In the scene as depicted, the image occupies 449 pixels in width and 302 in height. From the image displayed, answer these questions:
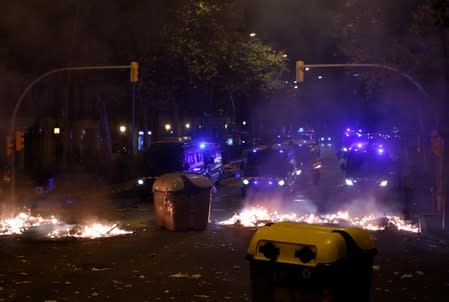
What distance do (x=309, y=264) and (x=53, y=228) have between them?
10.9m

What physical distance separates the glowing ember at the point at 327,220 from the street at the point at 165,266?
0.59 m

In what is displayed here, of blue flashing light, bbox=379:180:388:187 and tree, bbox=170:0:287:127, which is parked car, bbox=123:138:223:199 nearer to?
tree, bbox=170:0:287:127

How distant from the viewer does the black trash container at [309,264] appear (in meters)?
4.95

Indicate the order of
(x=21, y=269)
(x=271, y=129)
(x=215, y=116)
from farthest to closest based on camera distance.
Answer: (x=271, y=129)
(x=215, y=116)
(x=21, y=269)

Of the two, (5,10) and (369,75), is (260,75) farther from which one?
(5,10)

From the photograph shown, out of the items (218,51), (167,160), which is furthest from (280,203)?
(218,51)

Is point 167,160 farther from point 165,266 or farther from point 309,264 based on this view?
point 309,264

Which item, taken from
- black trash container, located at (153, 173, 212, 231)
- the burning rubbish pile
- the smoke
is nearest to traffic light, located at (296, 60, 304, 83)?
the smoke

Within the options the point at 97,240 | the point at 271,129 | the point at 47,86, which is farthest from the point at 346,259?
the point at 271,129

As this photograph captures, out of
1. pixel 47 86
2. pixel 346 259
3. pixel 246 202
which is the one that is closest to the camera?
pixel 346 259

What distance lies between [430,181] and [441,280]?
55.5ft

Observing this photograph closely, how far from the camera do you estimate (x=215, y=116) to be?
43.6m

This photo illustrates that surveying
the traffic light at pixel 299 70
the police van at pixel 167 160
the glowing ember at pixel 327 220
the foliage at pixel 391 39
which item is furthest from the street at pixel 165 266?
the traffic light at pixel 299 70

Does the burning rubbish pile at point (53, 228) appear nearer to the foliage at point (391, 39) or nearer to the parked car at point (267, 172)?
the parked car at point (267, 172)
